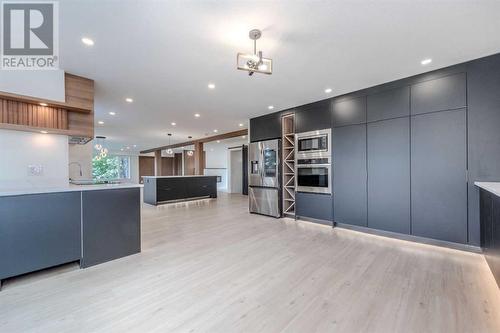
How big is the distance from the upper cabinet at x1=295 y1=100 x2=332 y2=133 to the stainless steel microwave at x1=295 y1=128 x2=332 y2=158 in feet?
0.37

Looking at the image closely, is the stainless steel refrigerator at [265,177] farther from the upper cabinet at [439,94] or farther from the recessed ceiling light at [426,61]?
the recessed ceiling light at [426,61]

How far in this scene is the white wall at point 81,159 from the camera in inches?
181

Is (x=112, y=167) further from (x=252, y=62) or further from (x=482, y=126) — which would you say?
(x=482, y=126)

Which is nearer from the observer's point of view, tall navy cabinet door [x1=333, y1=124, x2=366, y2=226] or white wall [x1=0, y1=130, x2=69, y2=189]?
white wall [x1=0, y1=130, x2=69, y2=189]

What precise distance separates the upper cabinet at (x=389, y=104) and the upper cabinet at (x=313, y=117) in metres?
0.79

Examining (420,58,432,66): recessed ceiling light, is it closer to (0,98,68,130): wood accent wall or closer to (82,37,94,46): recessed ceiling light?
(82,37,94,46): recessed ceiling light

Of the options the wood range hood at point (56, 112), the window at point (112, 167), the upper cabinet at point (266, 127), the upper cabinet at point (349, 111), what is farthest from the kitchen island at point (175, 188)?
the window at point (112, 167)

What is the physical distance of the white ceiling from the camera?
1918 mm

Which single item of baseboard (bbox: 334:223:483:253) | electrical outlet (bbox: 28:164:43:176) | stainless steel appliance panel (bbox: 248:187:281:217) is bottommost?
baseboard (bbox: 334:223:483:253)

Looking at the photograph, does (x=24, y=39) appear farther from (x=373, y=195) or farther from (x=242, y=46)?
(x=373, y=195)

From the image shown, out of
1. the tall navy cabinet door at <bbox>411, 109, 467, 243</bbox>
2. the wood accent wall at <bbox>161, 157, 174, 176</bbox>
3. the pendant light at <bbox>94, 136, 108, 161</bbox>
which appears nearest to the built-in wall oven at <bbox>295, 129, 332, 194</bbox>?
the tall navy cabinet door at <bbox>411, 109, 467, 243</bbox>

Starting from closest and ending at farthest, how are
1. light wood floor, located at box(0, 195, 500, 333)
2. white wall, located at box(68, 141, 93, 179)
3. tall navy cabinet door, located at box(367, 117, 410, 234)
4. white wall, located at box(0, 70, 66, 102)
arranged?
light wood floor, located at box(0, 195, 500, 333) < white wall, located at box(0, 70, 66, 102) < tall navy cabinet door, located at box(367, 117, 410, 234) < white wall, located at box(68, 141, 93, 179)

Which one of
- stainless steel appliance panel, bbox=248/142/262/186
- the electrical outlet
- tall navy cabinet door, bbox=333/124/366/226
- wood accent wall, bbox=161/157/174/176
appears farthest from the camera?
wood accent wall, bbox=161/157/174/176

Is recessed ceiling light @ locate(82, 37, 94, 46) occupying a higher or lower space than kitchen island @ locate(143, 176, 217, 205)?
higher
